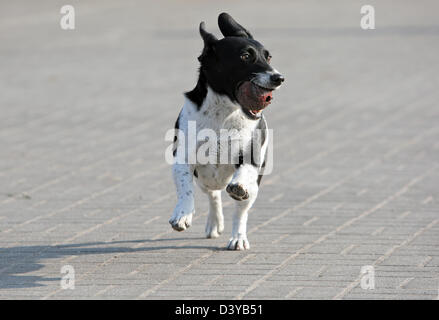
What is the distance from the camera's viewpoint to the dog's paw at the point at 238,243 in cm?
589

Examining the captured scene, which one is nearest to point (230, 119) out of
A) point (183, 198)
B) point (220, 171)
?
point (220, 171)

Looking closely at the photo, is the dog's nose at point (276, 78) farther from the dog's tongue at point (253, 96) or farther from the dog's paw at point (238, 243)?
the dog's paw at point (238, 243)

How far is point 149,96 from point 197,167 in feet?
21.2

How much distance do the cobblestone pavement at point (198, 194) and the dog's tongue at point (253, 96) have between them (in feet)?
3.25

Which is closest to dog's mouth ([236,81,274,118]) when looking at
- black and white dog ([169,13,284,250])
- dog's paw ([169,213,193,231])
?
black and white dog ([169,13,284,250])

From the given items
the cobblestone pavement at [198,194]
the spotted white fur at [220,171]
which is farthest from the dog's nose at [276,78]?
the cobblestone pavement at [198,194]

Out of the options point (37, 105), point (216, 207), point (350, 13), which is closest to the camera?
point (216, 207)

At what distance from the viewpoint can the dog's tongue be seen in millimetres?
5293

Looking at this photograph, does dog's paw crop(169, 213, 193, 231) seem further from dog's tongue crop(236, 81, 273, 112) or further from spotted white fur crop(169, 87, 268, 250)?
dog's tongue crop(236, 81, 273, 112)

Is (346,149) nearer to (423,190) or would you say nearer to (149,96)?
(423,190)

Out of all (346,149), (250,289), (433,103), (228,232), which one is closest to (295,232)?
(228,232)

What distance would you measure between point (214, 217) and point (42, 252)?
121 centimetres

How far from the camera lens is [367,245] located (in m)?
5.97

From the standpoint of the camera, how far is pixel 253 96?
5.33 meters
